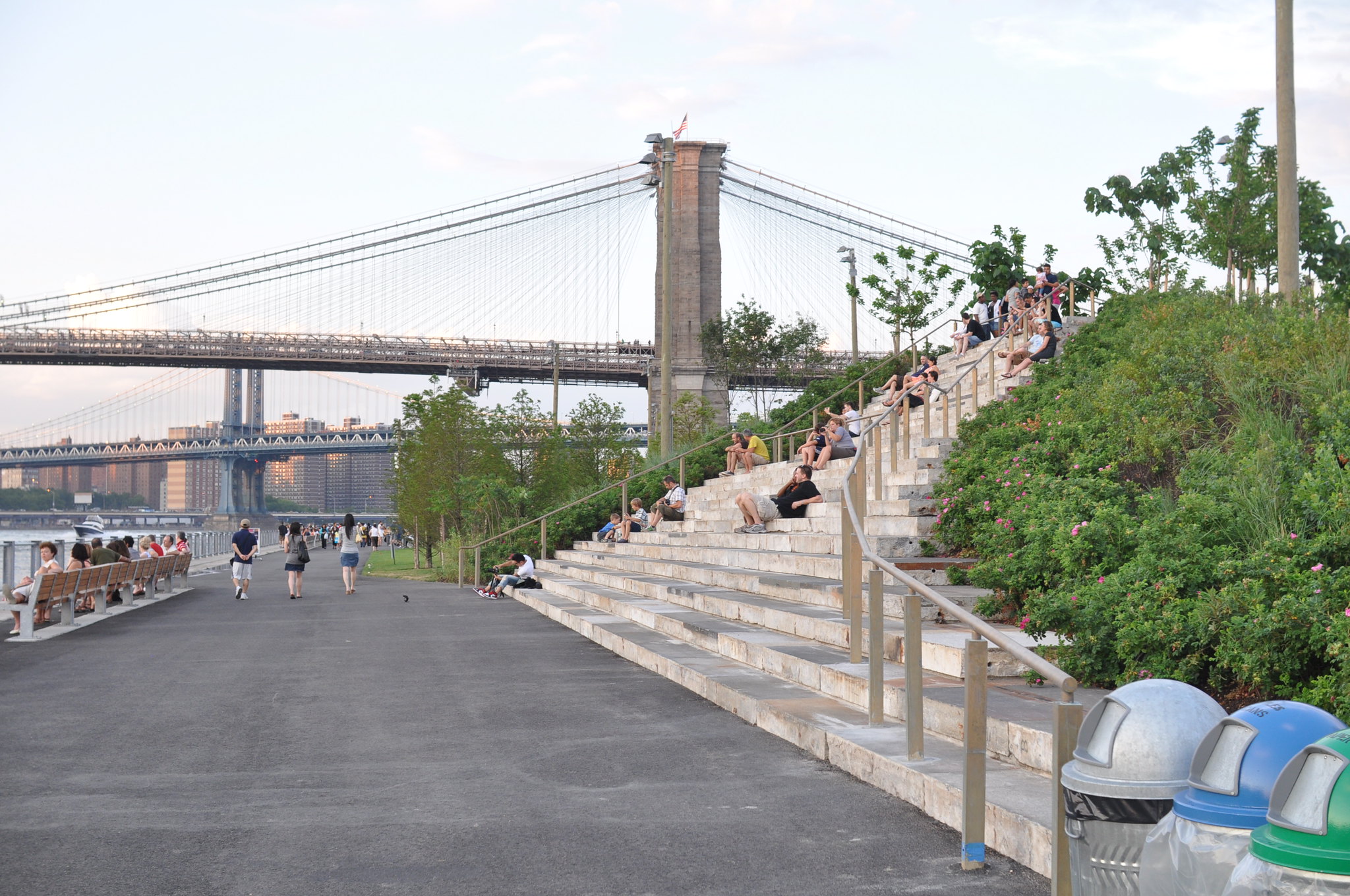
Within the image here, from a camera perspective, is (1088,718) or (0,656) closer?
(1088,718)

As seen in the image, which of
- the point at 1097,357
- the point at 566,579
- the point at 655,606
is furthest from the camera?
the point at 566,579

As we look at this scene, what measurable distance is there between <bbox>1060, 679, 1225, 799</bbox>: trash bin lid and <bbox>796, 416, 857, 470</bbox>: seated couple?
15.0 metres

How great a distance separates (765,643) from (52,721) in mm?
5287

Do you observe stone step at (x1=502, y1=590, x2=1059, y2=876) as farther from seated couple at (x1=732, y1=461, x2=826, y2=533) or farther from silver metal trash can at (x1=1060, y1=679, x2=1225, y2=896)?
seated couple at (x1=732, y1=461, x2=826, y2=533)

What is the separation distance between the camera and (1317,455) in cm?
680

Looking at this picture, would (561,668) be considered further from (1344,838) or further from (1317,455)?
(1344,838)

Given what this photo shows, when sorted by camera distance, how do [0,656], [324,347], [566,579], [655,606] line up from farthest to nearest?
[324,347] → [566,579] → [655,606] → [0,656]

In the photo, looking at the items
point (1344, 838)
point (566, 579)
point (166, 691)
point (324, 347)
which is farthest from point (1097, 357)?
point (324, 347)

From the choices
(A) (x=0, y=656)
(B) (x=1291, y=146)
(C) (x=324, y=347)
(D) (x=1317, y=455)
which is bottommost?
(A) (x=0, y=656)

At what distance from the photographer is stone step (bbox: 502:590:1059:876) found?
4898 millimetres

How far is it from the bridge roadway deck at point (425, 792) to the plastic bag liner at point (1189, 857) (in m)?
1.60

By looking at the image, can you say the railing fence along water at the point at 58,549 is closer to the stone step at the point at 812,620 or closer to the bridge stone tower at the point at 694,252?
the stone step at the point at 812,620

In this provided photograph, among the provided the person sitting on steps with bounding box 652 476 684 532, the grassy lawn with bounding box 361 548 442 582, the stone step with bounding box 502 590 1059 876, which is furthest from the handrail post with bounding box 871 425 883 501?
the grassy lawn with bounding box 361 548 442 582

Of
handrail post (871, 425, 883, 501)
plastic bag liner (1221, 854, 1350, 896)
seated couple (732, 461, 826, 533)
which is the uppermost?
handrail post (871, 425, 883, 501)
